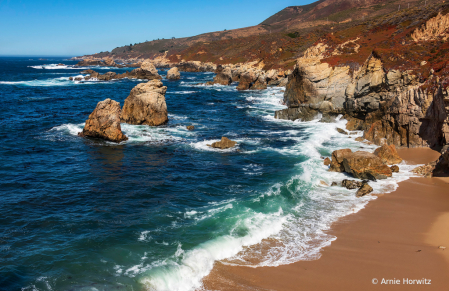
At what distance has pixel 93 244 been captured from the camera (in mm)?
12383

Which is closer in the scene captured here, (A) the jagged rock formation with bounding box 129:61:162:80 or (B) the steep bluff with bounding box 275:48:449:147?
(B) the steep bluff with bounding box 275:48:449:147

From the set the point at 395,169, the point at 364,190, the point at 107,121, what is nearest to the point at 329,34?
the point at 395,169

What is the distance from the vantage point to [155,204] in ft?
52.5

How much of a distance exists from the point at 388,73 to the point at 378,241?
20571mm

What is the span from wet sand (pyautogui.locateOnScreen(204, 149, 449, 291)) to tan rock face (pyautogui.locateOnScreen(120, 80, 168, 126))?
23.7 m

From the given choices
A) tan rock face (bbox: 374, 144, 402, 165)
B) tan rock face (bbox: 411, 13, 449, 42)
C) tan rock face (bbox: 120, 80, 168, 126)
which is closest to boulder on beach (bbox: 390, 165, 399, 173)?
tan rock face (bbox: 374, 144, 402, 165)

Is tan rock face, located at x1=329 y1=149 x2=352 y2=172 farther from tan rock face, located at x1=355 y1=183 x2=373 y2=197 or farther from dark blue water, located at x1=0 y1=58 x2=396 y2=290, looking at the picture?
tan rock face, located at x1=355 y1=183 x2=373 y2=197

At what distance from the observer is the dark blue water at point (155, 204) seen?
36.4ft

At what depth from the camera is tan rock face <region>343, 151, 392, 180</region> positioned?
18734 mm

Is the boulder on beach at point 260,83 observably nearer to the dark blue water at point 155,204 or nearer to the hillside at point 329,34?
the hillside at point 329,34

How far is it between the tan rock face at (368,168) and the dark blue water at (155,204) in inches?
47.0

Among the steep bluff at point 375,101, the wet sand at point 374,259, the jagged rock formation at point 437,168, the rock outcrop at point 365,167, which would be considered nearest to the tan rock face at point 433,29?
the steep bluff at point 375,101

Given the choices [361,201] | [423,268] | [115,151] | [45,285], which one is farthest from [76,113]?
[423,268]

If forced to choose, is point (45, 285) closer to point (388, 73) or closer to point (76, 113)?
point (388, 73)
